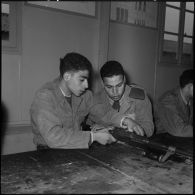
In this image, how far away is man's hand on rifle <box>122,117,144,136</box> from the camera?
2.01 meters

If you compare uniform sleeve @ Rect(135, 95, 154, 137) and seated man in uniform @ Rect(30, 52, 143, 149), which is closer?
seated man in uniform @ Rect(30, 52, 143, 149)

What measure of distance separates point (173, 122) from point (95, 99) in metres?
0.81

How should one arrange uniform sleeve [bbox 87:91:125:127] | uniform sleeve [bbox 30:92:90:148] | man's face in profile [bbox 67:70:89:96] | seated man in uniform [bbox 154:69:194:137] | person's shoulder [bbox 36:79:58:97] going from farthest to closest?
seated man in uniform [bbox 154:69:194:137], uniform sleeve [bbox 87:91:125:127], man's face in profile [bbox 67:70:89:96], person's shoulder [bbox 36:79:58:97], uniform sleeve [bbox 30:92:90:148]

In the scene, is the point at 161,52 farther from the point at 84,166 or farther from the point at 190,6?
the point at 84,166

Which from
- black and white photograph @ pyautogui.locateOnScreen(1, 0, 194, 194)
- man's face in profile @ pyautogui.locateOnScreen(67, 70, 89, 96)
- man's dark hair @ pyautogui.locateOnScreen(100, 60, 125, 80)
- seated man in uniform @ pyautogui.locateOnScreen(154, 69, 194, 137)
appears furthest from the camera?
seated man in uniform @ pyautogui.locateOnScreen(154, 69, 194, 137)

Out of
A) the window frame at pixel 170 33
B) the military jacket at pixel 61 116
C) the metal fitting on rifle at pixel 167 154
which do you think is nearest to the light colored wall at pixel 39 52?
the window frame at pixel 170 33

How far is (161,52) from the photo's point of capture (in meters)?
4.52

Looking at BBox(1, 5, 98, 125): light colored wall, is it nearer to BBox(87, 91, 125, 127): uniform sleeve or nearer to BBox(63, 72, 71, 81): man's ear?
BBox(87, 91, 125, 127): uniform sleeve

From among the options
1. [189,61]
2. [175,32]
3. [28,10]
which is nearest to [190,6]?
[175,32]

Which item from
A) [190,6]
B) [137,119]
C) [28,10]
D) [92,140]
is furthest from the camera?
[190,6]

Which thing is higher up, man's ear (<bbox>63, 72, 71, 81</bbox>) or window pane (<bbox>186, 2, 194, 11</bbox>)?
window pane (<bbox>186, 2, 194, 11</bbox>)

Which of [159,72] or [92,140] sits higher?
[159,72]

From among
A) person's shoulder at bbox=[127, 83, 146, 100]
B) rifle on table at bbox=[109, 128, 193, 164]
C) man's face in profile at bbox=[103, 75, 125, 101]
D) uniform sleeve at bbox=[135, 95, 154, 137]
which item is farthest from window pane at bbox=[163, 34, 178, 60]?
rifle on table at bbox=[109, 128, 193, 164]

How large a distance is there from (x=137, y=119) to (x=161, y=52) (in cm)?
249
